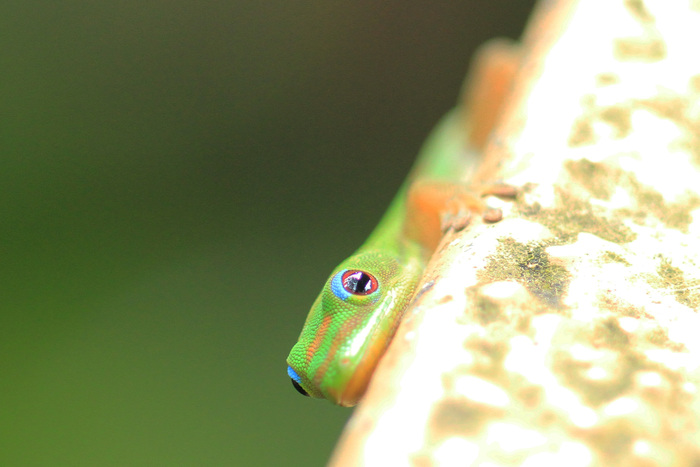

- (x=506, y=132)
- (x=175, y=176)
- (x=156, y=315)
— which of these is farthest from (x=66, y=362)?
(x=506, y=132)

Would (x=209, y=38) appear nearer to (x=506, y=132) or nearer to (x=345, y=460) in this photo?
(x=506, y=132)

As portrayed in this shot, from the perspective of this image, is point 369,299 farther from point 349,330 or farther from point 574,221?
point 574,221

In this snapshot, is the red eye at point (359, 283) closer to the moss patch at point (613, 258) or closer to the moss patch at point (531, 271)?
the moss patch at point (531, 271)

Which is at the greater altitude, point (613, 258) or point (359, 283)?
point (613, 258)

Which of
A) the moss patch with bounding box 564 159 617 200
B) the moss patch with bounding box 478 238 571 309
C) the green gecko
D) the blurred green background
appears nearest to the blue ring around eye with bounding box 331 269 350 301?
the green gecko

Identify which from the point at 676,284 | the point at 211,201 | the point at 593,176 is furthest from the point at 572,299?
the point at 211,201

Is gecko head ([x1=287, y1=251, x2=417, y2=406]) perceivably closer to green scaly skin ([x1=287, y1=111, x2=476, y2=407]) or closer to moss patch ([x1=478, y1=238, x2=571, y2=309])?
green scaly skin ([x1=287, y1=111, x2=476, y2=407])
